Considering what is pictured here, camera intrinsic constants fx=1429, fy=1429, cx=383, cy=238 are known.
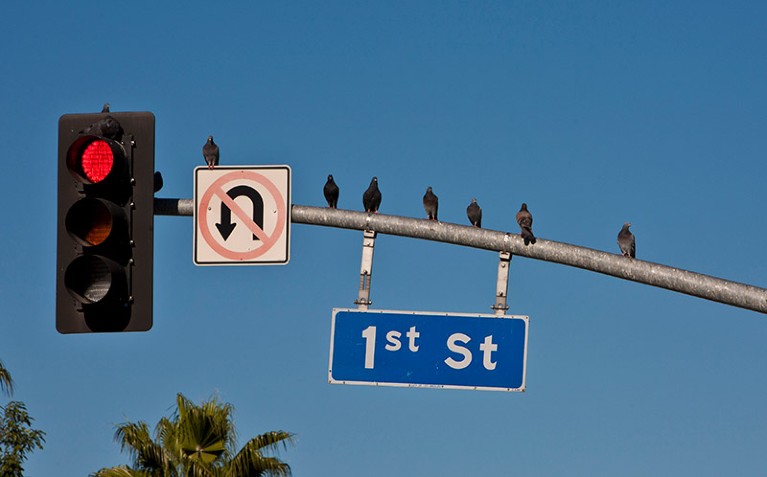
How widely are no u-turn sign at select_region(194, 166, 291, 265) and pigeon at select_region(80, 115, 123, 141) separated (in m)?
1.18

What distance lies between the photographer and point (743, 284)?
9.15 meters

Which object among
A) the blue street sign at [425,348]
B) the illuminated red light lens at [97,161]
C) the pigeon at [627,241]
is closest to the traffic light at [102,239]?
the illuminated red light lens at [97,161]

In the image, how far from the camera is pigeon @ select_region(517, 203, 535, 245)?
30.7ft

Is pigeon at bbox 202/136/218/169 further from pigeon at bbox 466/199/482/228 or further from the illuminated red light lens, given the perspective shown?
the illuminated red light lens

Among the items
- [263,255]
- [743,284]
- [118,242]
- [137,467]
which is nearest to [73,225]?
[118,242]

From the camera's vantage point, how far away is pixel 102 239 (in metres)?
8.10

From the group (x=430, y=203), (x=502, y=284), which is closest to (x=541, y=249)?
(x=502, y=284)

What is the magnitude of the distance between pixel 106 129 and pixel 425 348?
2632mm

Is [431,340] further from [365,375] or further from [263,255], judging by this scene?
[263,255]

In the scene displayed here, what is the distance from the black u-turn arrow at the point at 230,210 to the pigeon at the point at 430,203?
4.01 m

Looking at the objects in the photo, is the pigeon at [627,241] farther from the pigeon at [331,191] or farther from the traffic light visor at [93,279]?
the traffic light visor at [93,279]

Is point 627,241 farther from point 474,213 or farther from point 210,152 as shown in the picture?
point 210,152

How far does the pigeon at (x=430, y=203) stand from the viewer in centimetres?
1368

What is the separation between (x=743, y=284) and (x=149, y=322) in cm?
378
